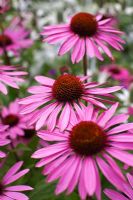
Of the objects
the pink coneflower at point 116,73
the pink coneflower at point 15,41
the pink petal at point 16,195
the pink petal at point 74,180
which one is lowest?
the pink coneflower at point 116,73

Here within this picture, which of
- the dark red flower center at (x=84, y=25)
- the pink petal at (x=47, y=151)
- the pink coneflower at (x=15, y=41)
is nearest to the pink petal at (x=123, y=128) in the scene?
the pink petal at (x=47, y=151)

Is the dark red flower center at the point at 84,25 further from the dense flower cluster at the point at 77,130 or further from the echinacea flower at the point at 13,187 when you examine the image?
the echinacea flower at the point at 13,187

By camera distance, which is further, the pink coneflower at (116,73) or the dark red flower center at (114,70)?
the dark red flower center at (114,70)

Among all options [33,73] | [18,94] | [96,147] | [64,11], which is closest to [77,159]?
[96,147]

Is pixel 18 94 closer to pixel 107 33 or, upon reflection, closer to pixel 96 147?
pixel 107 33

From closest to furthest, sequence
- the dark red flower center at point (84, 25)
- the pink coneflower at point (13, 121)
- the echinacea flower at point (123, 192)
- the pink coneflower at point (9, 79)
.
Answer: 1. the echinacea flower at point (123, 192)
2. the pink coneflower at point (9, 79)
3. the dark red flower center at point (84, 25)
4. the pink coneflower at point (13, 121)

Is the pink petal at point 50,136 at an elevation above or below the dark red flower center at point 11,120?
above

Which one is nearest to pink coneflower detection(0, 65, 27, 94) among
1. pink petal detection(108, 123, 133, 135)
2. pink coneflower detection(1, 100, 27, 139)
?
pink coneflower detection(1, 100, 27, 139)

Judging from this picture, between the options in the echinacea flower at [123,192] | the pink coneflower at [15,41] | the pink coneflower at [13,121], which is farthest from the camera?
the pink coneflower at [15,41]
